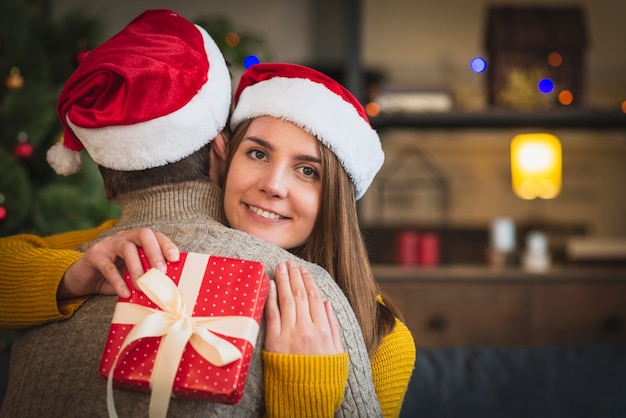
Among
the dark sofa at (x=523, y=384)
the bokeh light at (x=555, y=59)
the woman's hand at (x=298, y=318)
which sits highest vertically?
the bokeh light at (x=555, y=59)

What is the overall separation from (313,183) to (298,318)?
342 millimetres

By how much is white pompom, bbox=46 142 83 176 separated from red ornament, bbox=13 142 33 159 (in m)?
0.67

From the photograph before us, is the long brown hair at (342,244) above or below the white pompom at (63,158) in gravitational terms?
below

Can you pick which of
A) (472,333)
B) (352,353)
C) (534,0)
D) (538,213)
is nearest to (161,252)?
(352,353)

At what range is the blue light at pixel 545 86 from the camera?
108 inches

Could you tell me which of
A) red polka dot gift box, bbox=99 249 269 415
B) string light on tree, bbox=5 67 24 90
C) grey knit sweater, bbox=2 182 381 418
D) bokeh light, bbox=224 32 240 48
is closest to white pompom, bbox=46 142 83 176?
grey knit sweater, bbox=2 182 381 418

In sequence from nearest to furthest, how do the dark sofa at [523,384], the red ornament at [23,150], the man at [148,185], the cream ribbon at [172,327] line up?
the cream ribbon at [172,327] < the man at [148,185] < the dark sofa at [523,384] < the red ornament at [23,150]

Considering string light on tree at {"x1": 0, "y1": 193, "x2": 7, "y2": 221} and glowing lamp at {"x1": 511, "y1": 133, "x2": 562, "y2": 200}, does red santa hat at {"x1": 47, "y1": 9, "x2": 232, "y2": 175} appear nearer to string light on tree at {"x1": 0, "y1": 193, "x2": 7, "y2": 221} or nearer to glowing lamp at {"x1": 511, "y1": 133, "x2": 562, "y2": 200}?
string light on tree at {"x1": 0, "y1": 193, "x2": 7, "y2": 221}

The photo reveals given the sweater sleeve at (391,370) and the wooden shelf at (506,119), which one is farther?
the wooden shelf at (506,119)

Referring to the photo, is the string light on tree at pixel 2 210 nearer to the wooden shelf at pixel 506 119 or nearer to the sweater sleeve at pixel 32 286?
the sweater sleeve at pixel 32 286

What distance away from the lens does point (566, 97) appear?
2754 mm

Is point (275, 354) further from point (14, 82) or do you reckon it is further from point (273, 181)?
point (14, 82)

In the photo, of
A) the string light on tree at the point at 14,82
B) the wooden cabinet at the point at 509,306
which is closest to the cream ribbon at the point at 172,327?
the string light on tree at the point at 14,82

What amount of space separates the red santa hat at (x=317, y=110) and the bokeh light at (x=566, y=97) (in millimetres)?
1753
